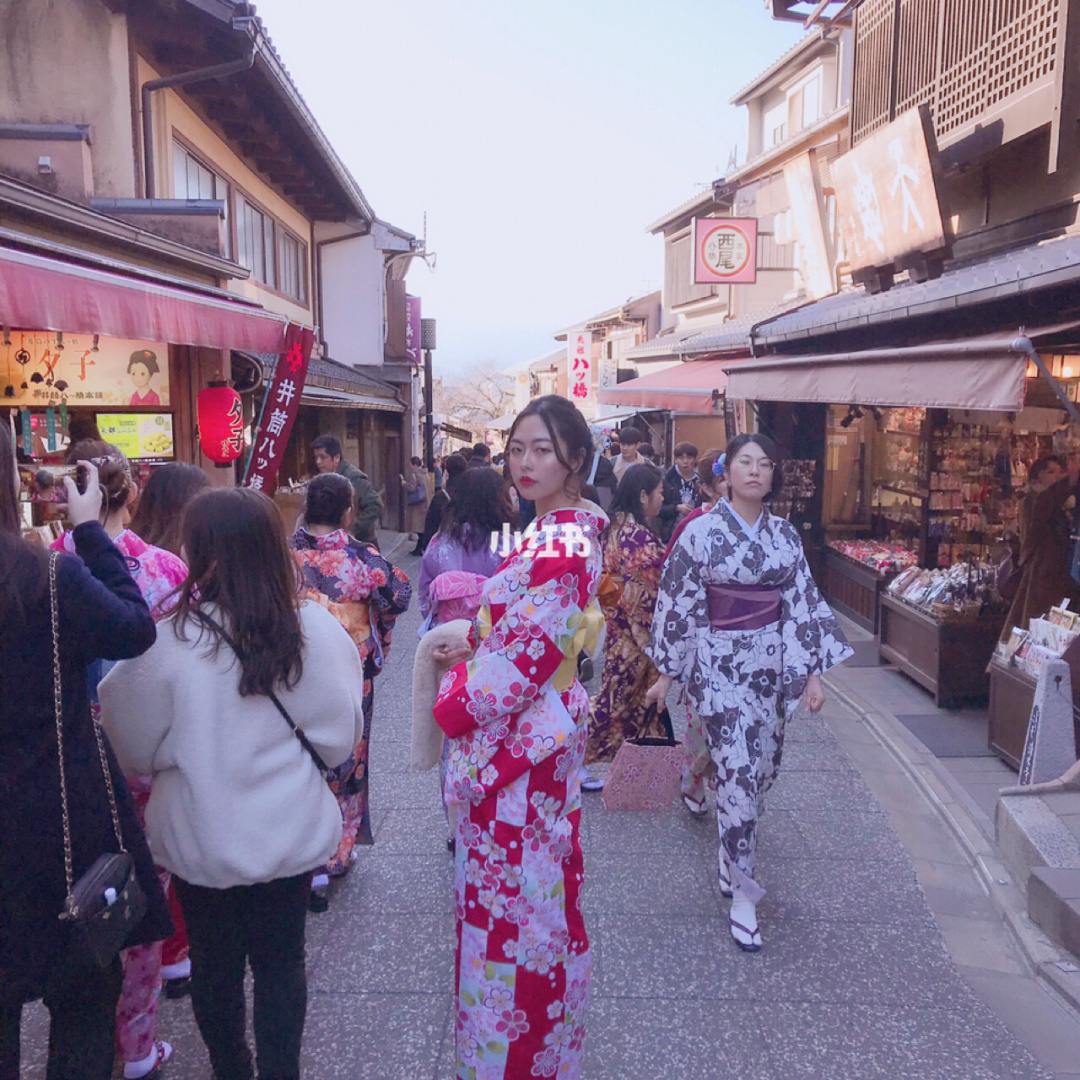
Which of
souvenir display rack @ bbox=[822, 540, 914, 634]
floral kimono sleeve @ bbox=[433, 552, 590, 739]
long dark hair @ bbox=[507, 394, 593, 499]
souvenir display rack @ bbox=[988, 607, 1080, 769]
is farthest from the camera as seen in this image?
souvenir display rack @ bbox=[822, 540, 914, 634]

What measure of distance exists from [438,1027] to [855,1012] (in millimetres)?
1427

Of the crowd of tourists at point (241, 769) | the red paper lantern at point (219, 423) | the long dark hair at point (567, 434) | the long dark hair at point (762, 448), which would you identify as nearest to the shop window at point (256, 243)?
the red paper lantern at point (219, 423)

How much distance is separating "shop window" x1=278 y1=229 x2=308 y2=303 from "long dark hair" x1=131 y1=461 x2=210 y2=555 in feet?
36.4

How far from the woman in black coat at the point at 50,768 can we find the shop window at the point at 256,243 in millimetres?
10203

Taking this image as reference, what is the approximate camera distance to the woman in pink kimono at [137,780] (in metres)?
2.68

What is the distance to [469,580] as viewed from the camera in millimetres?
3812

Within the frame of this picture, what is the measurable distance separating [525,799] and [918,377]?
3.75 m

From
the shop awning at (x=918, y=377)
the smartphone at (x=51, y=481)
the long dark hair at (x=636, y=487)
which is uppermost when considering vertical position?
the shop awning at (x=918, y=377)

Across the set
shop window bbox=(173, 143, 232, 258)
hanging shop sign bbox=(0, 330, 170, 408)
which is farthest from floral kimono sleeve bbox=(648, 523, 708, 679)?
shop window bbox=(173, 143, 232, 258)

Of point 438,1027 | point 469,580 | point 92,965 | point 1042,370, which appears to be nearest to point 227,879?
point 92,965

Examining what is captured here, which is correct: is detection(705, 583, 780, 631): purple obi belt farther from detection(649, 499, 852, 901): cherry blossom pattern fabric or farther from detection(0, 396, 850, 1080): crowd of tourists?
detection(0, 396, 850, 1080): crowd of tourists

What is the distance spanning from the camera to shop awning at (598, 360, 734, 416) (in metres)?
11.5

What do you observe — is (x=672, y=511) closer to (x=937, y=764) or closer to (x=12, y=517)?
(x=937, y=764)

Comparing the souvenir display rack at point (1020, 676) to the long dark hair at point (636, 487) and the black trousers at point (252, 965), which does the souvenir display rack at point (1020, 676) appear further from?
the black trousers at point (252, 965)
